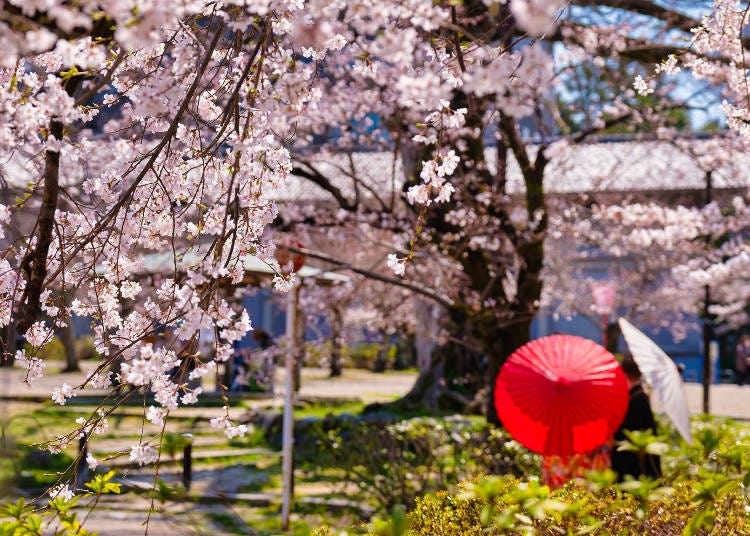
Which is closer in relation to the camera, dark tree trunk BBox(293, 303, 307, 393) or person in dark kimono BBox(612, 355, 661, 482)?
person in dark kimono BBox(612, 355, 661, 482)

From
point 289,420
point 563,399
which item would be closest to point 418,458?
point 289,420

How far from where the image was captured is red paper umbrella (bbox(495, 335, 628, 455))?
5582mm

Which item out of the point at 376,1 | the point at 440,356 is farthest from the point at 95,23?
the point at 440,356

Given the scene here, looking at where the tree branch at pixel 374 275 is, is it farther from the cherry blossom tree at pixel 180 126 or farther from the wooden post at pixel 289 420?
the cherry blossom tree at pixel 180 126

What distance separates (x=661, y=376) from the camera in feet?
19.5

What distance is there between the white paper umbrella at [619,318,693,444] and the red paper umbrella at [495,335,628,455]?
0.26m

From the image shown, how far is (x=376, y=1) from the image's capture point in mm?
2074

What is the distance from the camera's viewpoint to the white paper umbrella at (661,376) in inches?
225

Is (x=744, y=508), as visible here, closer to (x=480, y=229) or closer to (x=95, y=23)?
(x=95, y=23)

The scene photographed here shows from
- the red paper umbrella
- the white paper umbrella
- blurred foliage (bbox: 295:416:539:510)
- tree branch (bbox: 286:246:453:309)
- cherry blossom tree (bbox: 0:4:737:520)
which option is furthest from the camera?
tree branch (bbox: 286:246:453:309)

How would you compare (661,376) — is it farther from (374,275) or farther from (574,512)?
(574,512)

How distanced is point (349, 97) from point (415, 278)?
286 centimetres

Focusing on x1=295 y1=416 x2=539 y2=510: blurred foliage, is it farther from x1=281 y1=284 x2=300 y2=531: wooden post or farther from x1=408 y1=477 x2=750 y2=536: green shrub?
x1=408 y1=477 x2=750 y2=536: green shrub

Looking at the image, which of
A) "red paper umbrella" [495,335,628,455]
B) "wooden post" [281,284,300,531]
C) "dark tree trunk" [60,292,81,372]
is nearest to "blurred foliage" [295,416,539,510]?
"wooden post" [281,284,300,531]
